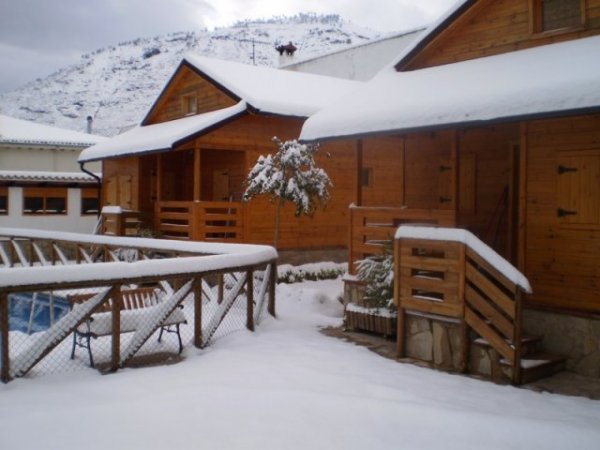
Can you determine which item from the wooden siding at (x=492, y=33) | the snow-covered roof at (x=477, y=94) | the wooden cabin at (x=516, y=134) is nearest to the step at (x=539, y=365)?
the wooden cabin at (x=516, y=134)

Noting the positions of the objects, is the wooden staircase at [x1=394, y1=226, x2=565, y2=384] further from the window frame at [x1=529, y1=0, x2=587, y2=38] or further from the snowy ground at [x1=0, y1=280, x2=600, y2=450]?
the window frame at [x1=529, y1=0, x2=587, y2=38]

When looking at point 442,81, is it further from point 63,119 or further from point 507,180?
point 63,119

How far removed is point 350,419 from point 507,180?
639 cm

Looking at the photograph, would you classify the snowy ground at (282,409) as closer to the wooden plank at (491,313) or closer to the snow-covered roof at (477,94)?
the wooden plank at (491,313)

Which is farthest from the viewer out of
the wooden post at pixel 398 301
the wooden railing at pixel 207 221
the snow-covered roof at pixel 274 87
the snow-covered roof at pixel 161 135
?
the snow-covered roof at pixel 274 87

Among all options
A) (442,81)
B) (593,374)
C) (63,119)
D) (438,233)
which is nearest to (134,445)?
(438,233)

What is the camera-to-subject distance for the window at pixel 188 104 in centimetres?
1925

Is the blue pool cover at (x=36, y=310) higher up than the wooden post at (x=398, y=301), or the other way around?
the wooden post at (x=398, y=301)

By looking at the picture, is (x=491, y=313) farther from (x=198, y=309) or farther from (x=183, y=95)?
(x=183, y=95)

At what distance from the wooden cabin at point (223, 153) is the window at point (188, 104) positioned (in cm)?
3

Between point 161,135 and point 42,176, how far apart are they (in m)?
10.7

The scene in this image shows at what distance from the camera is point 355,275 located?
34.6 ft

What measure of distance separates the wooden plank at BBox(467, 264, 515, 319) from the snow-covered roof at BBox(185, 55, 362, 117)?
8.82 meters

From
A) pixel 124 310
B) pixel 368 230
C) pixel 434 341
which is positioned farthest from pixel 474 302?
pixel 124 310
